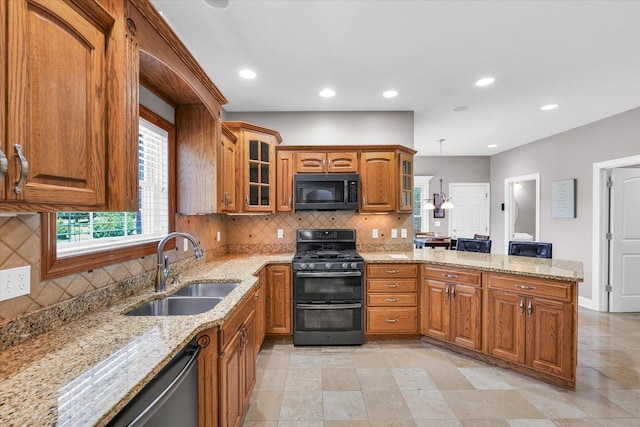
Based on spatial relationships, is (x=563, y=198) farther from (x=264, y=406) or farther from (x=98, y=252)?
(x=98, y=252)

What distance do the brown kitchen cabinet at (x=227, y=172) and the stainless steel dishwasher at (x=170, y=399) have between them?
4.51 ft

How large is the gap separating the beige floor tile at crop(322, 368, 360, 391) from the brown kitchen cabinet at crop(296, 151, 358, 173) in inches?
84.4

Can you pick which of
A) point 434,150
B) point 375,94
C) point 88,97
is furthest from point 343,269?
point 434,150

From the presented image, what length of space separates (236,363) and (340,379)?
3.77 feet

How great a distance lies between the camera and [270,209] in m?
3.36

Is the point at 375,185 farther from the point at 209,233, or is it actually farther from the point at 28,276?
the point at 28,276

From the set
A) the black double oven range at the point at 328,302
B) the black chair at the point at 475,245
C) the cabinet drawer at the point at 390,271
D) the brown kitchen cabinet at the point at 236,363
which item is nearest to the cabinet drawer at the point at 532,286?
the cabinet drawer at the point at 390,271

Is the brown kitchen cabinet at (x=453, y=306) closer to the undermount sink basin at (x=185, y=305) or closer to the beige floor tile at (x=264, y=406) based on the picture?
the beige floor tile at (x=264, y=406)

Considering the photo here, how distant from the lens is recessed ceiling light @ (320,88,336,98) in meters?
3.13

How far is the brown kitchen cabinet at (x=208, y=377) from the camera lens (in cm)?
136

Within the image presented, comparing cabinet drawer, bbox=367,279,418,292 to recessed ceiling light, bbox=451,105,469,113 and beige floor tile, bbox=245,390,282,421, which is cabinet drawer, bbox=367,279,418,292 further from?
recessed ceiling light, bbox=451,105,469,113

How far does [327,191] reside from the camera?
11.2 feet

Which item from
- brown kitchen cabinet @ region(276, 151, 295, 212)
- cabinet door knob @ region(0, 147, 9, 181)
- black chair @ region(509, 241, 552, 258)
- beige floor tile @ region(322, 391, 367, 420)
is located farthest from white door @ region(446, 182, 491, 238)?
cabinet door knob @ region(0, 147, 9, 181)

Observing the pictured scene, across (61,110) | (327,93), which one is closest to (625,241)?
(327,93)
